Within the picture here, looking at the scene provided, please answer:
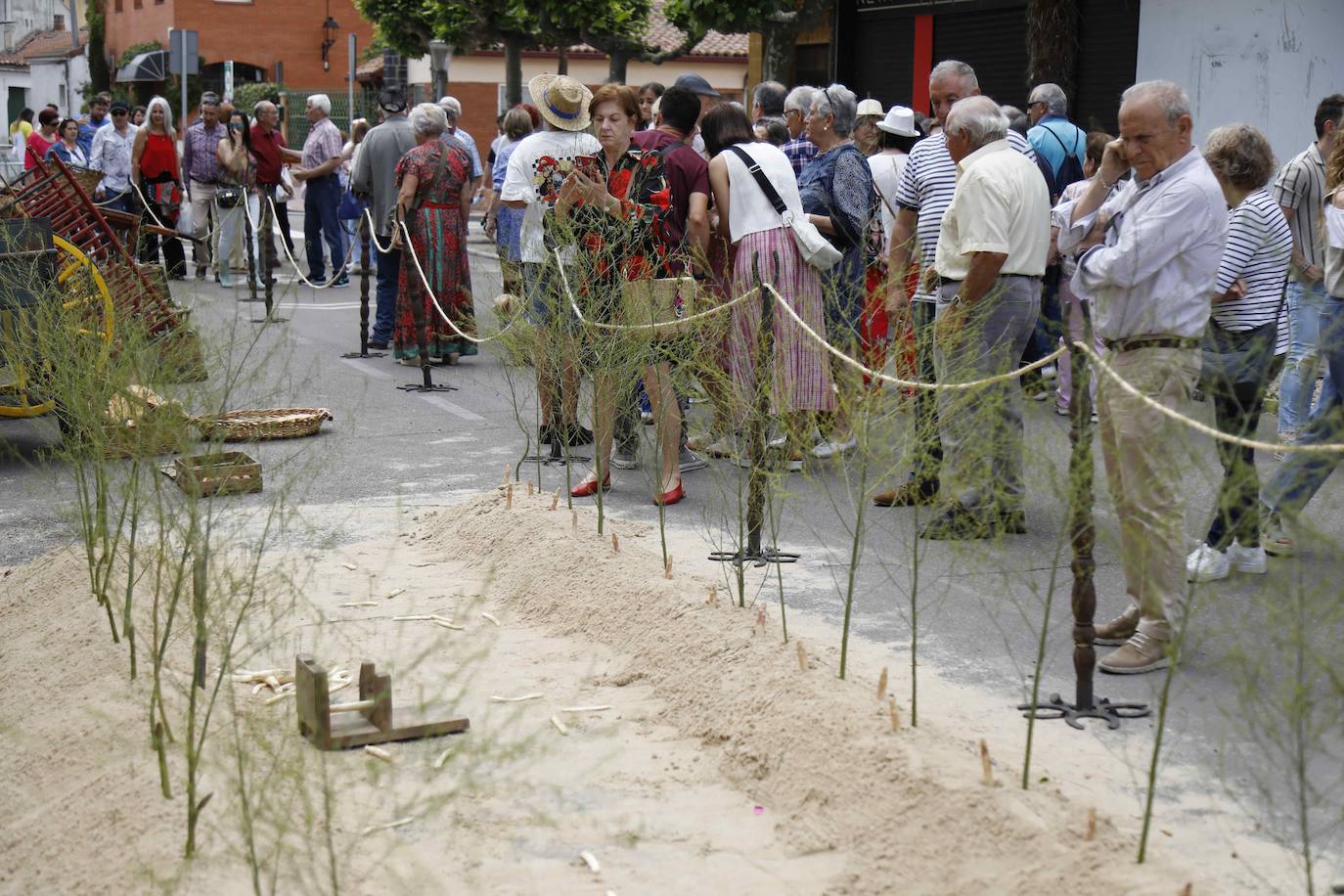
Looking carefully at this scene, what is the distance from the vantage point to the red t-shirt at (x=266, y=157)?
16.4m

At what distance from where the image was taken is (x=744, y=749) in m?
4.46

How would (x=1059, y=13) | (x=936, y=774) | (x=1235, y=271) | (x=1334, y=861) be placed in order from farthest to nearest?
(x=1059, y=13)
(x=1235, y=271)
(x=936, y=774)
(x=1334, y=861)

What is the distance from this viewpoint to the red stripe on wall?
723 inches

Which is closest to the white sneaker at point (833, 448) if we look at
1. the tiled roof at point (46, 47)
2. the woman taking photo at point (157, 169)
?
the woman taking photo at point (157, 169)

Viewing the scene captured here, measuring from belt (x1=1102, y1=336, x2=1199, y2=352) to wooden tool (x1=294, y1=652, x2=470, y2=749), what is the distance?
2.32 meters

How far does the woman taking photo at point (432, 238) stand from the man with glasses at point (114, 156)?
705cm

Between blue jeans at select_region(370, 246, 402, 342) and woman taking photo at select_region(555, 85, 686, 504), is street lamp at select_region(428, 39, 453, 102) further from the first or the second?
woman taking photo at select_region(555, 85, 686, 504)

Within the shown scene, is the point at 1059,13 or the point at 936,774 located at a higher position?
the point at 1059,13

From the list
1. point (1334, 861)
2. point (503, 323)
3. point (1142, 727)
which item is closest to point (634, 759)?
point (1142, 727)

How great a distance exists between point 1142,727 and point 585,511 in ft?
10.1

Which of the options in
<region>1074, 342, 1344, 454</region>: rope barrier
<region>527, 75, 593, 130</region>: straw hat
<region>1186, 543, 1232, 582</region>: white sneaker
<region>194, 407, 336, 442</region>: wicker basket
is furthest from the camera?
<region>527, 75, 593, 130</region>: straw hat

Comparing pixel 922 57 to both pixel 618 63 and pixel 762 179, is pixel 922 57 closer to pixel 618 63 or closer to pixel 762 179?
pixel 618 63

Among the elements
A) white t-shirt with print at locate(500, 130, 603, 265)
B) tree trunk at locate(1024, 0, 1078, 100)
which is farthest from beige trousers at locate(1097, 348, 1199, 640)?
tree trunk at locate(1024, 0, 1078, 100)

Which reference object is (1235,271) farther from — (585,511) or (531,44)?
(531,44)
